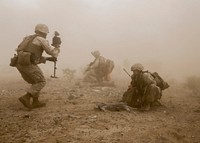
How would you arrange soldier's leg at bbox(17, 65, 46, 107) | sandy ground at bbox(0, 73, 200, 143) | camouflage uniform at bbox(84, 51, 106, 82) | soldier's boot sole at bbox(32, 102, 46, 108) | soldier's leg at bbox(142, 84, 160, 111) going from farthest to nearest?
camouflage uniform at bbox(84, 51, 106, 82)
soldier's leg at bbox(142, 84, 160, 111)
soldier's boot sole at bbox(32, 102, 46, 108)
soldier's leg at bbox(17, 65, 46, 107)
sandy ground at bbox(0, 73, 200, 143)

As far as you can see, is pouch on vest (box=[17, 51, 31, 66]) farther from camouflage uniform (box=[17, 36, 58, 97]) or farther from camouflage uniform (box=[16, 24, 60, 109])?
camouflage uniform (box=[17, 36, 58, 97])

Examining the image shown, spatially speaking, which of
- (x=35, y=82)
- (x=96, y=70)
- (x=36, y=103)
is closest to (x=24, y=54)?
(x=35, y=82)

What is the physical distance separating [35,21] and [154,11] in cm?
2547

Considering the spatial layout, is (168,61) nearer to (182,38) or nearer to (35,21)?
(182,38)

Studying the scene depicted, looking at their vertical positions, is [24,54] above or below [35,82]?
above

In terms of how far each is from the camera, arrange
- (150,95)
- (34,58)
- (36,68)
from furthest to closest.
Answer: (150,95), (36,68), (34,58)

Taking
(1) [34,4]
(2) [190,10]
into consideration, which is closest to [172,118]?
(2) [190,10]

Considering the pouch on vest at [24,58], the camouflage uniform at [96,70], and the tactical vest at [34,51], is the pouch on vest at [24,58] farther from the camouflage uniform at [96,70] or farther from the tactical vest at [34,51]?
the camouflage uniform at [96,70]

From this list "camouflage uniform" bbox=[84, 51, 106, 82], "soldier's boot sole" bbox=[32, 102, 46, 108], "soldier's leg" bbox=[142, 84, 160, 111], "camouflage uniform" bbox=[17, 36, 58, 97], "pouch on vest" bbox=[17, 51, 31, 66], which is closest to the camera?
"pouch on vest" bbox=[17, 51, 31, 66]

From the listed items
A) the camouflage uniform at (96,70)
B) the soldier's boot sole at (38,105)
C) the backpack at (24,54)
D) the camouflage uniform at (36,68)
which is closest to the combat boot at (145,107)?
the soldier's boot sole at (38,105)

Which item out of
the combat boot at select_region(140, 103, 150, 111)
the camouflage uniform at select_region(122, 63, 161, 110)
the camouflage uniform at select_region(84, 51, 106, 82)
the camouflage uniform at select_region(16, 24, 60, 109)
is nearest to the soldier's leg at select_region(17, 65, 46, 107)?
the camouflage uniform at select_region(16, 24, 60, 109)

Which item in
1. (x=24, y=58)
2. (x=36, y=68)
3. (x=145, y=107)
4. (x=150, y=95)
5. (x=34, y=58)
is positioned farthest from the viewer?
(x=145, y=107)

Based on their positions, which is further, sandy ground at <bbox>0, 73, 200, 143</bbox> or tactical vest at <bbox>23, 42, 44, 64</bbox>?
tactical vest at <bbox>23, 42, 44, 64</bbox>

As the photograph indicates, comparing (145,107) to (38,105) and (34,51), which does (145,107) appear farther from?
(34,51)
